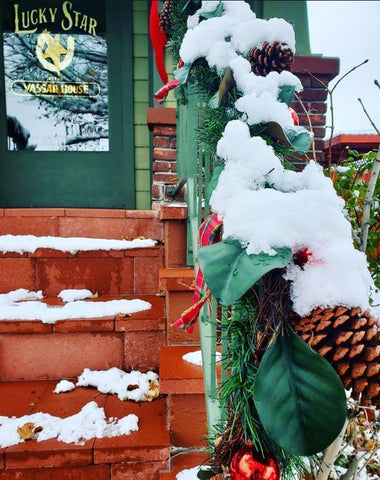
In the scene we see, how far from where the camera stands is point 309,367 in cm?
41

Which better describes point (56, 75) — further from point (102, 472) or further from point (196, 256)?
point (102, 472)

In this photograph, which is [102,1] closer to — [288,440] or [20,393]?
[20,393]

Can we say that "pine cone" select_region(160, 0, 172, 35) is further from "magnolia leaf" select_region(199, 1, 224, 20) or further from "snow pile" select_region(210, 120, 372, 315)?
"snow pile" select_region(210, 120, 372, 315)

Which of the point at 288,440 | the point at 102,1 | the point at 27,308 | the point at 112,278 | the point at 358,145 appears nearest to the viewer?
the point at 288,440

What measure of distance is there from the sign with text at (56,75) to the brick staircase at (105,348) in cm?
146

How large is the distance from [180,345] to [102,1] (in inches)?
130

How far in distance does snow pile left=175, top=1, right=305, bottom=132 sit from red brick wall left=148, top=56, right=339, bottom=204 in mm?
1552

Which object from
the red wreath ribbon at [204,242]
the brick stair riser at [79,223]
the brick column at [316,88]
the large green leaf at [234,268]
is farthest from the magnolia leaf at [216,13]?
the brick stair riser at [79,223]

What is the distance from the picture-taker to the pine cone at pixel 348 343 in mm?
437

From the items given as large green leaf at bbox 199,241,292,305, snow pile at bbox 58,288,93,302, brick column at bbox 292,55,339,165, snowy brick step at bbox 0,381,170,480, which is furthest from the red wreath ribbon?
brick column at bbox 292,55,339,165

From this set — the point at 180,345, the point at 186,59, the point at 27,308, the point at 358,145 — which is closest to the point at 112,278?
the point at 27,308

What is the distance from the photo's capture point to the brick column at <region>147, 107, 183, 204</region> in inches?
99.6

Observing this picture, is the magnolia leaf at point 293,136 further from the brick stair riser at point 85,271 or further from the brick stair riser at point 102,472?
the brick stair riser at point 85,271

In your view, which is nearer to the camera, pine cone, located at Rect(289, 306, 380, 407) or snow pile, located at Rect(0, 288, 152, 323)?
pine cone, located at Rect(289, 306, 380, 407)
